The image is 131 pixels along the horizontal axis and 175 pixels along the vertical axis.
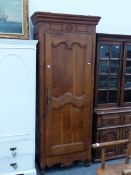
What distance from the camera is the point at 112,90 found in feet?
10.1

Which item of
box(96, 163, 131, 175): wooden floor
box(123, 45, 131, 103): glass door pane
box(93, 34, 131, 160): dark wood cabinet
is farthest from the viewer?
box(123, 45, 131, 103): glass door pane

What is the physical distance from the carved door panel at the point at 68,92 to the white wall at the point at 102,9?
0.63 metres

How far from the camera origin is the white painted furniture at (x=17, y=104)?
2367 mm

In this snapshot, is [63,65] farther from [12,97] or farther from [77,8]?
[77,8]

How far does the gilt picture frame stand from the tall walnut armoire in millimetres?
173

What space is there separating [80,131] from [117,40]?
1223 mm

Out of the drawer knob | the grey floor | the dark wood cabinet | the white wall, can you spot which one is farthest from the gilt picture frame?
the grey floor

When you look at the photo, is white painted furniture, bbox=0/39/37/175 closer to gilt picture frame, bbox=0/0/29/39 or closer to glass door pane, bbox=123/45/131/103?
gilt picture frame, bbox=0/0/29/39

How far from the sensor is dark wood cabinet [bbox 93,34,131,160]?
2.95 m

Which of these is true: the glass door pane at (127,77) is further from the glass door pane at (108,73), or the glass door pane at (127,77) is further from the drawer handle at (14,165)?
the drawer handle at (14,165)

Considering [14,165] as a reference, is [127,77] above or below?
above

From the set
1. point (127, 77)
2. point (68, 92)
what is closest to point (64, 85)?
point (68, 92)

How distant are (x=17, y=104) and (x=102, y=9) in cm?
180

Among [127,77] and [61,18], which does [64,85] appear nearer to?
[61,18]
